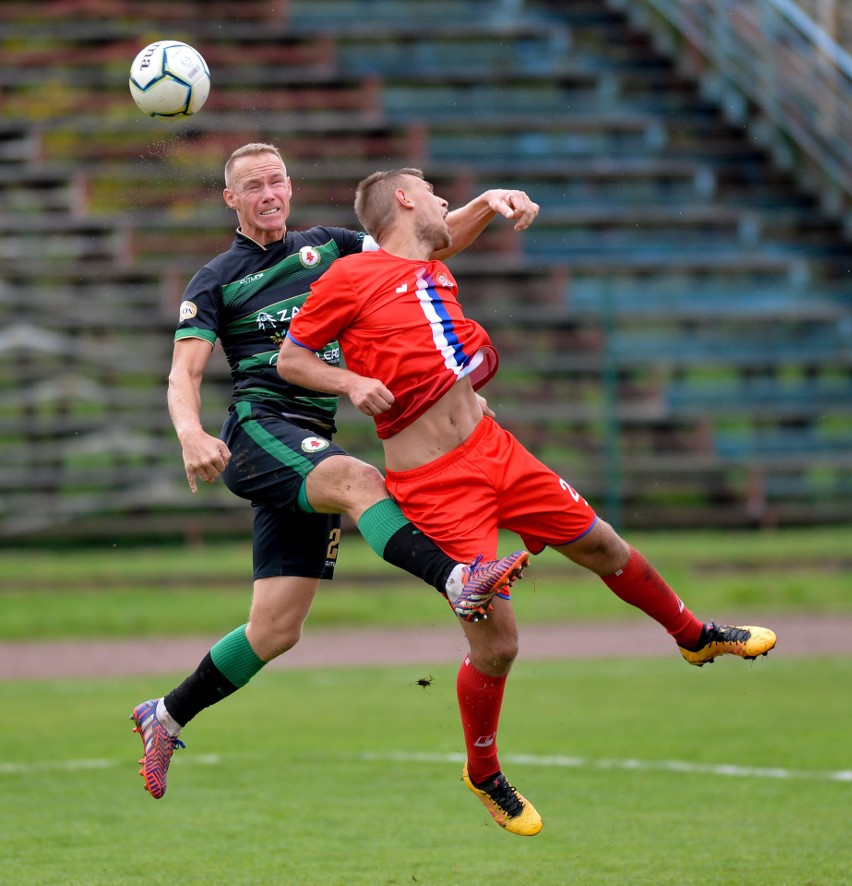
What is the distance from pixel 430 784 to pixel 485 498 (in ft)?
9.35

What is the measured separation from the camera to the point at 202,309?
5.93 m

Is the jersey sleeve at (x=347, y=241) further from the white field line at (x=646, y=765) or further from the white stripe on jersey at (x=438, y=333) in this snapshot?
the white field line at (x=646, y=765)

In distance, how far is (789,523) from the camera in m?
16.9

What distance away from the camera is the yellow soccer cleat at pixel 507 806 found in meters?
5.68

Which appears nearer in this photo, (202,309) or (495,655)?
(495,655)

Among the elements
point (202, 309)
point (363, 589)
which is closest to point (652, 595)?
point (202, 309)

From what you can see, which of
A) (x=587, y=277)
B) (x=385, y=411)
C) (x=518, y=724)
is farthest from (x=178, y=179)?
(x=385, y=411)

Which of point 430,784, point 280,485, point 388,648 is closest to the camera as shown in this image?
point 280,485

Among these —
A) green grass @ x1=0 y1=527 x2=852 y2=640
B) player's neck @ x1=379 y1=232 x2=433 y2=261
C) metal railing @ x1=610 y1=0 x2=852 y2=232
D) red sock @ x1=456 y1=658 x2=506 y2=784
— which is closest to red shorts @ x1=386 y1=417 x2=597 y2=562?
red sock @ x1=456 y1=658 x2=506 y2=784

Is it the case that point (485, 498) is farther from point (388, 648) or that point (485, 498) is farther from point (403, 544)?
point (388, 648)

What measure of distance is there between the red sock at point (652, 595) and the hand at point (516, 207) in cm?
132

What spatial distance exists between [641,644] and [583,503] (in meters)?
7.41

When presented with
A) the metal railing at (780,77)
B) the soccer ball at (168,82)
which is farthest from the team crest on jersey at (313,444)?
the metal railing at (780,77)

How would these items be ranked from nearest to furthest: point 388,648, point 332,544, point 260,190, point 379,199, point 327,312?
point 327,312 → point 379,199 → point 260,190 → point 332,544 → point 388,648
